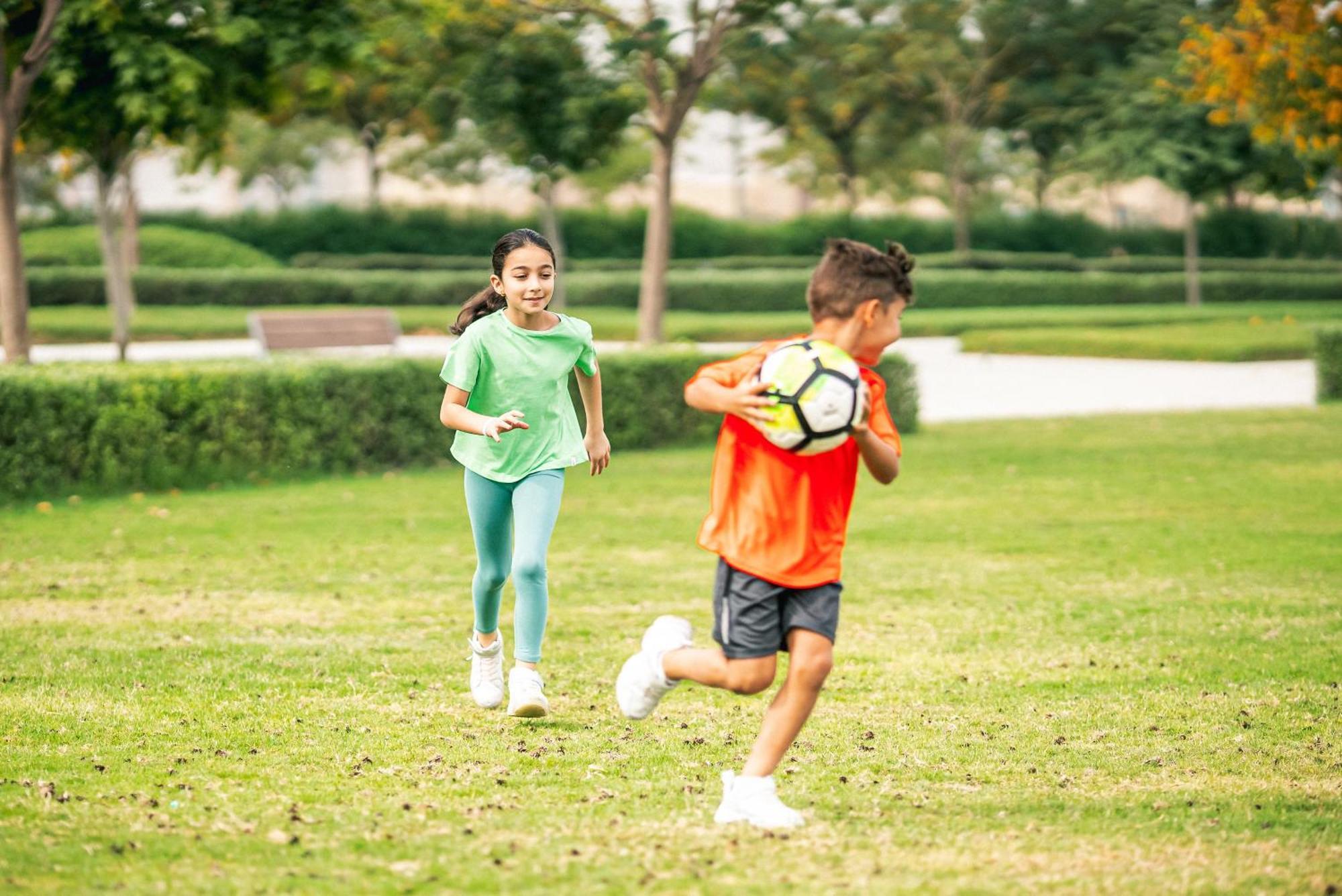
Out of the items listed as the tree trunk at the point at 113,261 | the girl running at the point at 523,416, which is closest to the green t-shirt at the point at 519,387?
the girl running at the point at 523,416

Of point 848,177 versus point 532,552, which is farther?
point 848,177

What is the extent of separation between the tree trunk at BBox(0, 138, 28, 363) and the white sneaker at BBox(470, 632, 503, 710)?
8643 mm

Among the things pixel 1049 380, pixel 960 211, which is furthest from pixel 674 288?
pixel 1049 380

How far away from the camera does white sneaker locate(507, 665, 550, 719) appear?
5668mm

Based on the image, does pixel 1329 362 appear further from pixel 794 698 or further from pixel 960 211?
pixel 960 211

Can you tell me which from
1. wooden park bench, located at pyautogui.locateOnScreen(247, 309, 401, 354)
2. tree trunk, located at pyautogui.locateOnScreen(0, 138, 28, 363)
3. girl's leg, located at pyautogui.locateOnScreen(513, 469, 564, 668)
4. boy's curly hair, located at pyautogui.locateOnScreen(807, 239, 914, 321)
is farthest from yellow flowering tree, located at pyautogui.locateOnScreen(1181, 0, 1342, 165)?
boy's curly hair, located at pyautogui.locateOnScreen(807, 239, 914, 321)

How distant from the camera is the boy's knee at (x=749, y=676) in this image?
Result: 14.1ft

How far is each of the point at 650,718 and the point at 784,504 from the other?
1836mm

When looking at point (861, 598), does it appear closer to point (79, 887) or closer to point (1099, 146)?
point (79, 887)

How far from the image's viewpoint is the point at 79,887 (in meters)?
3.74

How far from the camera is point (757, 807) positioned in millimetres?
4230

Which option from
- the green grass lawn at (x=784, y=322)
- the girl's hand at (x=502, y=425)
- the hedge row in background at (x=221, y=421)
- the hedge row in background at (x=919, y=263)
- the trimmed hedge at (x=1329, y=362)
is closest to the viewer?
the girl's hand at (x=502, y=425)

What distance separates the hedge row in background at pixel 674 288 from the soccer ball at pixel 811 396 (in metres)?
29.3

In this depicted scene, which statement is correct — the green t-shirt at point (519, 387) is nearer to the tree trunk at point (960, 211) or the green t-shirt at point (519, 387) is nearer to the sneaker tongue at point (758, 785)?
the sneaker tongue at point (758, 785)
